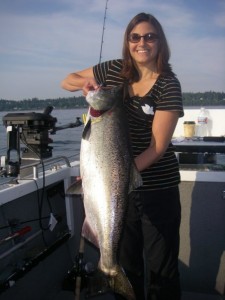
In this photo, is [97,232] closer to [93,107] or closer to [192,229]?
[93,107]

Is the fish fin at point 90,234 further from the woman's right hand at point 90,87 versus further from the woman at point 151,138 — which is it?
the woman's right hand at point 90,87

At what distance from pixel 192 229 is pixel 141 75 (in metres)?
2.13

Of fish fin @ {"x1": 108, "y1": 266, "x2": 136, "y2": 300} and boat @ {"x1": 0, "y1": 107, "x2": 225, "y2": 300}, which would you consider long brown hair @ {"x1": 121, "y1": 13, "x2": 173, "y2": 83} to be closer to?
boat @ {"x1": 0, "y1": 107, "x2": 225, "y2": 300}

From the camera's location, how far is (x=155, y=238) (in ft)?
10.3

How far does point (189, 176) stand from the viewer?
165 inches

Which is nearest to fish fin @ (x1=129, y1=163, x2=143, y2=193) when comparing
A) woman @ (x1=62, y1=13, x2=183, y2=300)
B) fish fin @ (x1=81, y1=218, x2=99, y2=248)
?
woman @ (x1=62, y1=13, x2=183, y2=300)

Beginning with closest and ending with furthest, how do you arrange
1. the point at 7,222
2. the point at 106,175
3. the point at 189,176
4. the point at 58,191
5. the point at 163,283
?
1. the point at 106,175
2. the point at 163,283
3. the point at 7,222
4. the point at 189,176
5. the point at 58,191

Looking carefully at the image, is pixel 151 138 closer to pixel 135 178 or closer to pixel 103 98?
pixel 135 178

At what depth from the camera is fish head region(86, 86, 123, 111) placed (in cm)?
275

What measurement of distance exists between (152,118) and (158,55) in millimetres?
573

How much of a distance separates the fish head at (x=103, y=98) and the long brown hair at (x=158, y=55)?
385 millimetres

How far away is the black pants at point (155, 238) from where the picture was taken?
3.10 meters

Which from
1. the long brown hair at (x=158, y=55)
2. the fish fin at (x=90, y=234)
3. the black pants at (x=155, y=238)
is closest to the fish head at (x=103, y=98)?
the long brown hair at (x=158, y=55)

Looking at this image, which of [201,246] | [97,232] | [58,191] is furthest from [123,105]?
[201,246]
